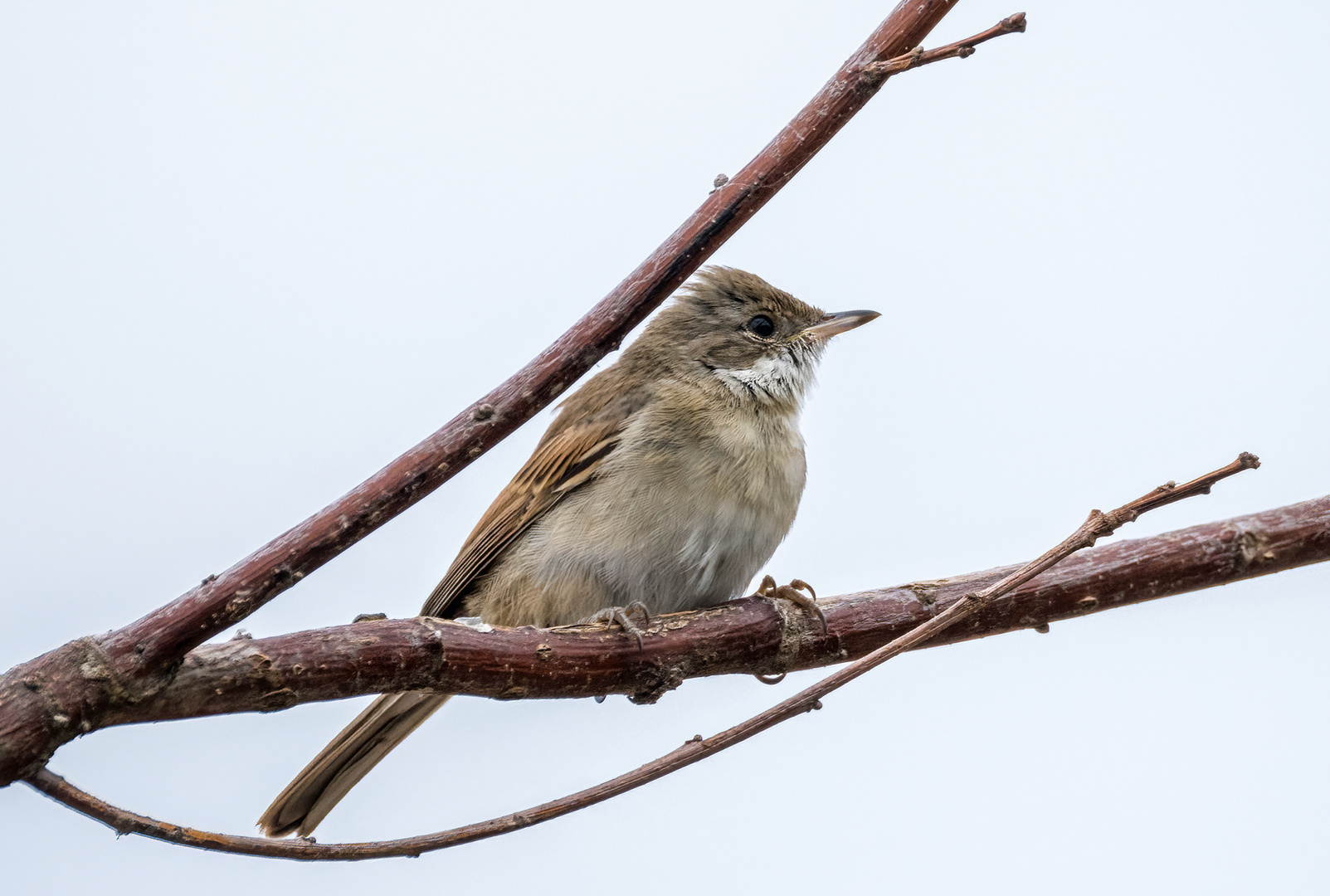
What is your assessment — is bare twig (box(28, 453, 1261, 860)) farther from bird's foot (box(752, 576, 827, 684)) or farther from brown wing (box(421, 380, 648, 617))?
brown wing (box(421, 380, 648, 617))

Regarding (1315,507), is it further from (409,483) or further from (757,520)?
(409,483)

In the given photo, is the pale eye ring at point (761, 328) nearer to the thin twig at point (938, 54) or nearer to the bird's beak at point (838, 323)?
the bird's beak at point (838, 323)

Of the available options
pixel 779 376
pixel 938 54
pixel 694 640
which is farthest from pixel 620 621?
pixel 938 54

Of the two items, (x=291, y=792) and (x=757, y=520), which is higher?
(x=757, y=520)

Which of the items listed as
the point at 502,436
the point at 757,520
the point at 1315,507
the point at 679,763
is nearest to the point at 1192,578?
the point at 1315,507

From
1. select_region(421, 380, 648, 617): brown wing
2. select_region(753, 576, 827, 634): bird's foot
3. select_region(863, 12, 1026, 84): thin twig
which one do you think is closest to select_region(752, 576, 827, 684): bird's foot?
select_region(753, 576, 827, 634): bird's foot

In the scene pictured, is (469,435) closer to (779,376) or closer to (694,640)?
(694,640)
